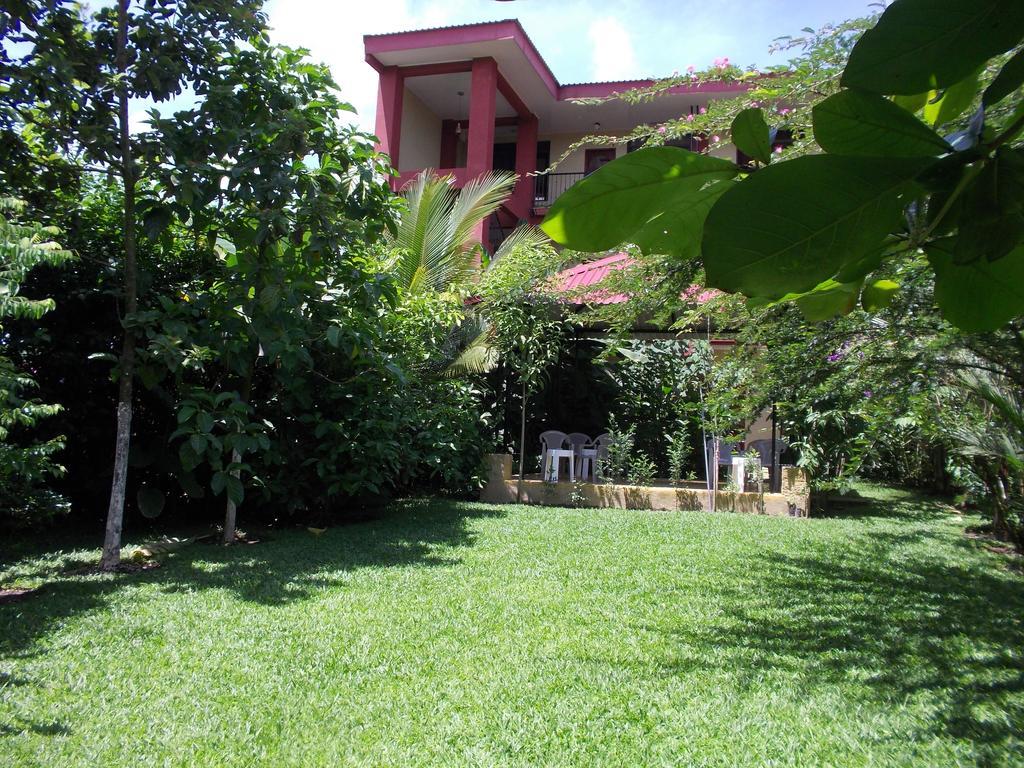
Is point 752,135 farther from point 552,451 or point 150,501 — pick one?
point 552,451

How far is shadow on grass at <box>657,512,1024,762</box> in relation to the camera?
3.53 metres

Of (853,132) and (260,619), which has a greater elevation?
(853,132)

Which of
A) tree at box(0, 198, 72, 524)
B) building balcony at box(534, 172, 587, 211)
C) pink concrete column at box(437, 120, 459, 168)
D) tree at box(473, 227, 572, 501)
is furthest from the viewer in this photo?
→ pink concrete column at box(437, 120, 459, 168)

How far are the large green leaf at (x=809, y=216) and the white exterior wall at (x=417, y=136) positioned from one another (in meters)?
15.6

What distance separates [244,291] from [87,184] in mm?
2196

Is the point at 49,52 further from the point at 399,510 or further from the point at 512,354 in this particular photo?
the point at 512,354

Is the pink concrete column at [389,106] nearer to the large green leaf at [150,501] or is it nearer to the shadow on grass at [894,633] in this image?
the large green leaf at [150,501]

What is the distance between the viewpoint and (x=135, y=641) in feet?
13.1

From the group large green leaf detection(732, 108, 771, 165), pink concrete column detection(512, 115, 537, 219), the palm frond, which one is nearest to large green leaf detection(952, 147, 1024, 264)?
large green leaf detection(732, 108, 771, 165)

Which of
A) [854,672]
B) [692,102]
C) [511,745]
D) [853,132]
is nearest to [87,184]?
[511,745]

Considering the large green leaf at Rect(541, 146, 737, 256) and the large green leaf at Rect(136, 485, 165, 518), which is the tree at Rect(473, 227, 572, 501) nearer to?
the large green leaf at Rect(136, 485, 165, 518)

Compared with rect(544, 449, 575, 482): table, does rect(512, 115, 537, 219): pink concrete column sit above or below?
above

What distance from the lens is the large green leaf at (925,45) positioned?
1.20 ft

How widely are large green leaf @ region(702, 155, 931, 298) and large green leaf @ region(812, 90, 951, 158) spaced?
18 mm
